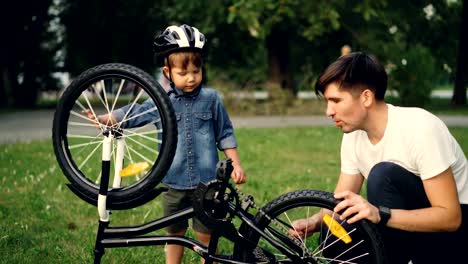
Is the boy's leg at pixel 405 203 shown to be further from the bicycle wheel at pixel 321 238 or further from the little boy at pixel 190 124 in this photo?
the little boy at pixel 190 124

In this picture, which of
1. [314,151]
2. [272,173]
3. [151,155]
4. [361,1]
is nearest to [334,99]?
[272,173]

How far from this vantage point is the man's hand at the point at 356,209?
2.67 meters

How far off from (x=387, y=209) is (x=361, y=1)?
55.0ft

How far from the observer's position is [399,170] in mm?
2920

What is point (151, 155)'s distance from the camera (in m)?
8.78

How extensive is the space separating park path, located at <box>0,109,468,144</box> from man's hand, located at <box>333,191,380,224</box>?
31.1 feet

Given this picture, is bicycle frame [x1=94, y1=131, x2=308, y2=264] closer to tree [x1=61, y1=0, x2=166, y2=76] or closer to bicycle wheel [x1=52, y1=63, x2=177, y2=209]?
bicycle wheel [x1=52, y1=63, x2=177, y2=209]

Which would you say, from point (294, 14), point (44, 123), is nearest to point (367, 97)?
point (44, 123)

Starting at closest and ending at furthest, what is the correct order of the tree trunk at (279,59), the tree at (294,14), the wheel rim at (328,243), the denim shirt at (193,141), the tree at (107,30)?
the wheel rim at (328,243) < the denim shirt at (193,141) < the tree at (294,14) < the tree trunk at (279,59) < the tree at (107,30)

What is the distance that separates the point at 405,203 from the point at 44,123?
14030mm

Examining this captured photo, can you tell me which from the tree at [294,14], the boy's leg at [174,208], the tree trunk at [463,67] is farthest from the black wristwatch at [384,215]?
the tree trunk at [463,67]

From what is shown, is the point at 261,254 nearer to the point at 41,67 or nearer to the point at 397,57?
the point at 397,57

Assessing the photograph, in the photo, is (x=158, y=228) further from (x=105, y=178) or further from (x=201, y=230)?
(x=201, y=230)

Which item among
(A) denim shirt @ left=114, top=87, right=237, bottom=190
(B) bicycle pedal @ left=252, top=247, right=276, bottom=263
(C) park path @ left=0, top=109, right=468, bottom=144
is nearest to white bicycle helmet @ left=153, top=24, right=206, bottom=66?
(A) denim shirt @ left=114, top=87, right=237, bottom=190
